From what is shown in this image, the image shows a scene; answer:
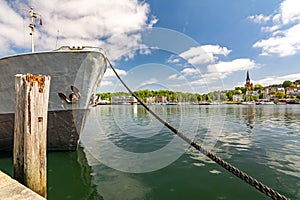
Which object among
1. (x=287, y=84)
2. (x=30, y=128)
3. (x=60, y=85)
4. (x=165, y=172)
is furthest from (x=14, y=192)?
(x=287, y=84)

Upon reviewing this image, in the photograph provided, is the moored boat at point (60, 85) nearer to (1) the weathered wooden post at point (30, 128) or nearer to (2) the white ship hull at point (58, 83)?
(2) the white ship hull at point (58, 83)

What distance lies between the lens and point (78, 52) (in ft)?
20.8

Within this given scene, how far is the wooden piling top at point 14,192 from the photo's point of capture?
2309 millimetres

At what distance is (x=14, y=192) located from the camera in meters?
2.47

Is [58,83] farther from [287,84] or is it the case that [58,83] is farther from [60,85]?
[287,84]

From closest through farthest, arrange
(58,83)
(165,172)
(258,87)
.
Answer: (165,172)
(58,83)
(258,87)

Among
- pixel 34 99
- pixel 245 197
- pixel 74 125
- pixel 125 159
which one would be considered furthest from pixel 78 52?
pixel 245 197

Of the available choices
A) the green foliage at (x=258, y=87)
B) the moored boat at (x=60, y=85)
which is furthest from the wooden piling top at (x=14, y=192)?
the green foliage at (x=258, y=87)

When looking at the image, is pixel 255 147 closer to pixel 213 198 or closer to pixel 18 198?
pixel 213 198

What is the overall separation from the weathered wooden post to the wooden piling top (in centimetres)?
21

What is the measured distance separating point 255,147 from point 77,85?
8451mm

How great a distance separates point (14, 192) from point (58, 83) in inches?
184

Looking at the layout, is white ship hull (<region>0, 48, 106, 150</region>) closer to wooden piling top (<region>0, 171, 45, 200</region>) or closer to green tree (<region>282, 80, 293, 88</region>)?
wooden piling top (<region>0, 171, 45, 200</region>)

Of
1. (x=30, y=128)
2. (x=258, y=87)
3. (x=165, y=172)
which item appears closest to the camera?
(x=30, y=128)
